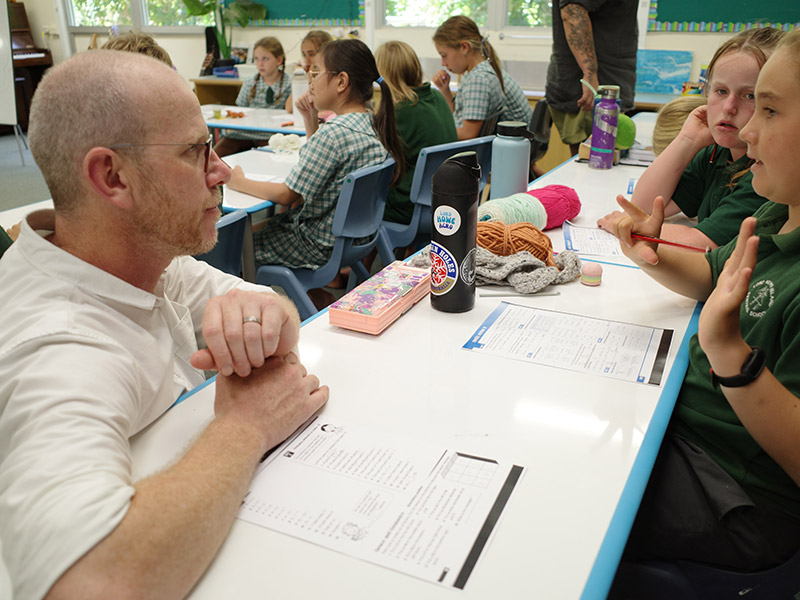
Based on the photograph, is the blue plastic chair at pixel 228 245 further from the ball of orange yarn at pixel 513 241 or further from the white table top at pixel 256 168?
the ball of orange yarn at pixel 513 241

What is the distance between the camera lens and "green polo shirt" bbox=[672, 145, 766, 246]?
1649mm

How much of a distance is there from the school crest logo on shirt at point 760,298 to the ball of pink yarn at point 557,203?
840 mm

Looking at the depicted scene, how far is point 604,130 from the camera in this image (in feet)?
8.81

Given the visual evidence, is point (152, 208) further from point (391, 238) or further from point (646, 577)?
point (391, 238)

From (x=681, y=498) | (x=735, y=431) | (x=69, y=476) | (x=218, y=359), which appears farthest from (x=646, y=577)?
(x=69, y=476)

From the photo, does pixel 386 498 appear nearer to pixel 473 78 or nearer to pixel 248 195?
pixel 248 195

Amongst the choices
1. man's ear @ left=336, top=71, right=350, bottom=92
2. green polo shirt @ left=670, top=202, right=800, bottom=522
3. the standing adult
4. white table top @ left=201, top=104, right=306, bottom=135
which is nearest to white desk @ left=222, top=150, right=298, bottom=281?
man's ear @ left=336, top=71, right=350, bottom=92

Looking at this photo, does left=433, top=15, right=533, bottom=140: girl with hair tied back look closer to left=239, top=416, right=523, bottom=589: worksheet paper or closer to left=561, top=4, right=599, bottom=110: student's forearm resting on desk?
left=561, top=4, right=599, bottom=110: student's forearm resting on desk

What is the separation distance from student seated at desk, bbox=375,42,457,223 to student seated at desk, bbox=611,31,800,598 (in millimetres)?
2215

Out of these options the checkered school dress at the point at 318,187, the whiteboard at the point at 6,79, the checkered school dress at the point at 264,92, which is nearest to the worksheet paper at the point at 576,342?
the checkered school dress at the point at 318,187

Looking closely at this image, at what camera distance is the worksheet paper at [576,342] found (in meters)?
1.15

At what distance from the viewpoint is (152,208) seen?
0.99 m

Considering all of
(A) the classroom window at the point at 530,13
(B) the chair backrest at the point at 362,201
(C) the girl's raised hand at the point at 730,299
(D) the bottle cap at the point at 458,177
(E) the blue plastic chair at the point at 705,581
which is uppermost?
(A) the classroom window at the point at 530,13

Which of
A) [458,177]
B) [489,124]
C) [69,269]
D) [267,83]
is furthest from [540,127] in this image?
[69,269]
